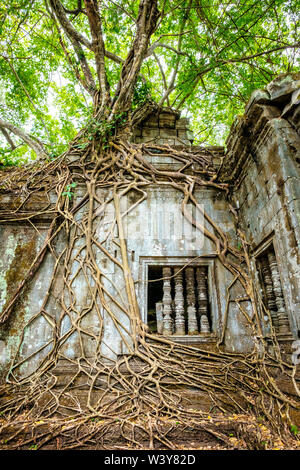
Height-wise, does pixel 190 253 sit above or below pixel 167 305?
above

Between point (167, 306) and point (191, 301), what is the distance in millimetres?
317

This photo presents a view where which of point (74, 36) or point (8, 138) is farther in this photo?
→ point (8, 138)

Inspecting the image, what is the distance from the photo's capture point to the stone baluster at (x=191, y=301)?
3.16m

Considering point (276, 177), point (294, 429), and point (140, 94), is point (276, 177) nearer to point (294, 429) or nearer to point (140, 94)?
point (294, 429)

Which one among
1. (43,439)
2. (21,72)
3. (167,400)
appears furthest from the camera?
(21,72)

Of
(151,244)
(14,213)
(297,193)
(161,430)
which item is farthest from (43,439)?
(297,193)

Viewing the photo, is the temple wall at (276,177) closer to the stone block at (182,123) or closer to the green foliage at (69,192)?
the stone block at (182,123)

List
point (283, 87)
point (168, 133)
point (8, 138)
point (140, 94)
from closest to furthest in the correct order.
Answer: point (283, 87), point (140, 94), point (168, 133), point (8, 138)

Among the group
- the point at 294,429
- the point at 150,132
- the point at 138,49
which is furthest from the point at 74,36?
the point at 294,429

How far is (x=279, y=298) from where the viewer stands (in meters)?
2.61

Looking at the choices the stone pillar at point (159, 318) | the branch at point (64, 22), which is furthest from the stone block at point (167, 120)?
the stone pillar at point (159, 318)
